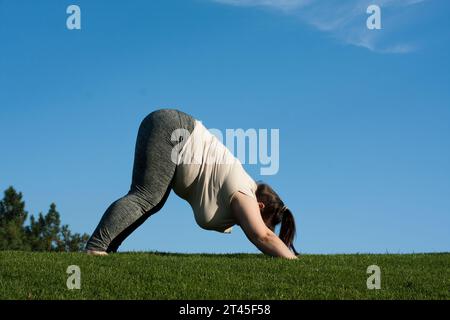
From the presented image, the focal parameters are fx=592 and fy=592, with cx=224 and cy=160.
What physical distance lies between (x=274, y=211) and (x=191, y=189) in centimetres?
126

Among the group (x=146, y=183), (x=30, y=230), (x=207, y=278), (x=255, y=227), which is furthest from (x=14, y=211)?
(x=207, y=278)

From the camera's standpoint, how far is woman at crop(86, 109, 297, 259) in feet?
26.8

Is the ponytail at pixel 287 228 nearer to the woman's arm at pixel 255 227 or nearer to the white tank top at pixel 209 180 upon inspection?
the woman's arm at pixel 255 227

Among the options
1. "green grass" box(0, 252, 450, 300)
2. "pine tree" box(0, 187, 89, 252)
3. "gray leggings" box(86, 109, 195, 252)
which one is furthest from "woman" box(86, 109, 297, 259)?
"pine tree" box(0, 187, 89, 252)

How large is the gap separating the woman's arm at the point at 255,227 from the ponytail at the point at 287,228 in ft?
1.77

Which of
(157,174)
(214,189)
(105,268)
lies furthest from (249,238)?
(105,268)

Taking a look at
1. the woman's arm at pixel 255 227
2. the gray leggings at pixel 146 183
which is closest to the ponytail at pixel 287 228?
the woman's arm at pixel 255 227

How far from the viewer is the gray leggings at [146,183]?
8.22 m

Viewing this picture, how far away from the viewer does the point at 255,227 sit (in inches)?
318

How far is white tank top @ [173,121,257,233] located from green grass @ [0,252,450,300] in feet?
2.20

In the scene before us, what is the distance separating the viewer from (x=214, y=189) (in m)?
8.32

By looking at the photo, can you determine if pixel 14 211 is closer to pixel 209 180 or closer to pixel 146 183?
pixel 146 183

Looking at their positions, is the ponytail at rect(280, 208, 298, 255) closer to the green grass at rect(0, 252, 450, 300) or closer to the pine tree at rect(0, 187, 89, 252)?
the green grass at rect(0, 252, 450, 300)
